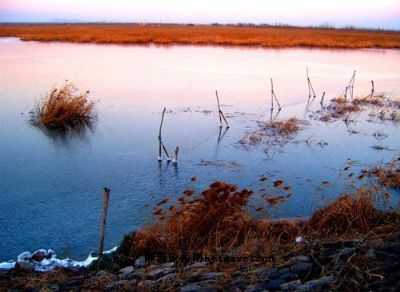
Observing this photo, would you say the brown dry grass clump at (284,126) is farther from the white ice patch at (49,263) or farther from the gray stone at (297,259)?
the gray stone at (297,259)

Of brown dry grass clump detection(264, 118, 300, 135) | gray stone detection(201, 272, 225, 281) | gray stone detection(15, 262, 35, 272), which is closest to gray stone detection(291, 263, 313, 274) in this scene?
gray stone detection(201, 272, 225, 281)

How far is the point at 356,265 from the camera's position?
357 centimetres

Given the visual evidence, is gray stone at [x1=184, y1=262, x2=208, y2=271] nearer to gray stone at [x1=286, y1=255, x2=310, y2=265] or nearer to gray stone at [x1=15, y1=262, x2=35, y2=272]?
gray stone at [x1=286, y1=255, x2=310, y2=265]

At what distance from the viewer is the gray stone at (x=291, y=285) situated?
11.2ft

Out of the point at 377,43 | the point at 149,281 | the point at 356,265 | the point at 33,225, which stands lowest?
the point at 33,225

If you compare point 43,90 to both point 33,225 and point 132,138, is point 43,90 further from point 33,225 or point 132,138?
point 33,225

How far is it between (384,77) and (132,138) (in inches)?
617

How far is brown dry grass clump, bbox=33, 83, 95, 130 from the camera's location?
1133cm

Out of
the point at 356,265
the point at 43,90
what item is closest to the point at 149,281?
the point at 356,265

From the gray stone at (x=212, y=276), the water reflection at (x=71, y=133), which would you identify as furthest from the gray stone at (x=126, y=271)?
the water reflection at (x=71, y=133)

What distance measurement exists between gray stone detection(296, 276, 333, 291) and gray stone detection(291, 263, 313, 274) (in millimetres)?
280

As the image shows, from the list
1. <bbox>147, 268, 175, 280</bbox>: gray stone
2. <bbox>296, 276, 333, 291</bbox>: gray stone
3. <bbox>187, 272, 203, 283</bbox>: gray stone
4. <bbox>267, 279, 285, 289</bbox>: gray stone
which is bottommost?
<bbox>147, 268, 175, 280</bbox>: gray stone

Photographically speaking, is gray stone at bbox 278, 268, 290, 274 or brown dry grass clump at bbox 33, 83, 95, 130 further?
brown dry grass clump at bbox 33, 83, 95, 130

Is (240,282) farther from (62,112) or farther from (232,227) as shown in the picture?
(62,112)
